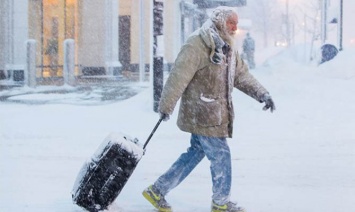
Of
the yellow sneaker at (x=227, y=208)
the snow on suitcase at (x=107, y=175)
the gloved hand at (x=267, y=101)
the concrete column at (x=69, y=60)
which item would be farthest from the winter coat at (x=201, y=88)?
the concrete column at (x=69, y=60)

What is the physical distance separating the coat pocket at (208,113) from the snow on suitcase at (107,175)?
534 mm

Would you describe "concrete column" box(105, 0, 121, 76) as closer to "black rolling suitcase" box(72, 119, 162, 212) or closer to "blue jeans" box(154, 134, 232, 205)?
"blue jeans" box(154, 134, 232, 205)

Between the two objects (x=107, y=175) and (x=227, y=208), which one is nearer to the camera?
(x=107, y=175)

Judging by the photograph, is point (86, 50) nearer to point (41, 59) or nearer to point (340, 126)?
point (41, 59)

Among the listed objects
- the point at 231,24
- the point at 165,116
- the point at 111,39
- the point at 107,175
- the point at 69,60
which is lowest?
the point at 107,175

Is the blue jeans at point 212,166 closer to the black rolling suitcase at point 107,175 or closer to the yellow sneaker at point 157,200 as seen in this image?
the yellow sneaker at point 157,200

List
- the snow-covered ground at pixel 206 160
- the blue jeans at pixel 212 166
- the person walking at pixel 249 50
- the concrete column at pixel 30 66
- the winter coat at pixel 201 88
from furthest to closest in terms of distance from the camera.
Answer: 1. the person walking at pixel 249 50
2. the concrete column at pixel 30 66
3. the snow-covered ground at pixel 206 160
4. the blue jeans at pixel 212 166
5. the winter coat at pixel 201 88

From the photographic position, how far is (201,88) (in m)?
4.93

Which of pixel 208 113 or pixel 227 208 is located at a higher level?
pixel 208 113

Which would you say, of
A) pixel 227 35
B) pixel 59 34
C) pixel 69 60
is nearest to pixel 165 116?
pixel 227 35

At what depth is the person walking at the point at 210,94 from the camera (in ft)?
15.8

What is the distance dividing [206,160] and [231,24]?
3.02 metres

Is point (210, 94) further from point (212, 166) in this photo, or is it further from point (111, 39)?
point (111, 39)

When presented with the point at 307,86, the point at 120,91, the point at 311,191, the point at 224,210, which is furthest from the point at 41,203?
the point at 120,91
